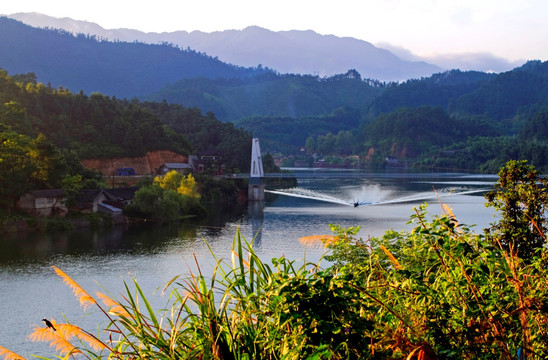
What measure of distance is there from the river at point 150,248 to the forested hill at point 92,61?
4011 inches

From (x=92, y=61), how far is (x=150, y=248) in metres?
135

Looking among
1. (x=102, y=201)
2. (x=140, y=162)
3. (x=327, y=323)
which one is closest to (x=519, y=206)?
(x=327, y=323)

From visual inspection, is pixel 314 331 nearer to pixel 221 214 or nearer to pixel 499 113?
pixel 221 214

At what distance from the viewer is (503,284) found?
9.61 ft

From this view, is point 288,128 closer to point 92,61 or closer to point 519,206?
point 92,61

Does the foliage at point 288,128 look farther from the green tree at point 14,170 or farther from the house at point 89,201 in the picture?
the green tree at point 14,170

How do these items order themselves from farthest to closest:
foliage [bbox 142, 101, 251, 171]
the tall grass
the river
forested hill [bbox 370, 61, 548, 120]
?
forested hill [bbox 370, 61, 548, 120] < foliage [bbox 142, 101, 251, 171] < the river < the tall grass

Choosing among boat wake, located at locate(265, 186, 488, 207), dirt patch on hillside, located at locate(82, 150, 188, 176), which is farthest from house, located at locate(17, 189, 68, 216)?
boat wake, located at locate(265, 186, 488, 207)

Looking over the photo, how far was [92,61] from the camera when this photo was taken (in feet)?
477

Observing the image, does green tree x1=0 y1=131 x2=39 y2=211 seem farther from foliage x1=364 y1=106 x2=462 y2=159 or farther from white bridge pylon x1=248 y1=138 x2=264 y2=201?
foliage x1=364 y1=106 x2=462 y2=159

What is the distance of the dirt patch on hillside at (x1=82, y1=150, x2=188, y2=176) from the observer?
36.6m

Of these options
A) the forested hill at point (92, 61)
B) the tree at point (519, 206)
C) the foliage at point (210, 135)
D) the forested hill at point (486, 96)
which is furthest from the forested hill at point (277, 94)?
the tree at point (519, 206)

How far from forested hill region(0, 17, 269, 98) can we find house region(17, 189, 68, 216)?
10108 centimetres

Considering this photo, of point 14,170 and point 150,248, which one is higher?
point 14,170
